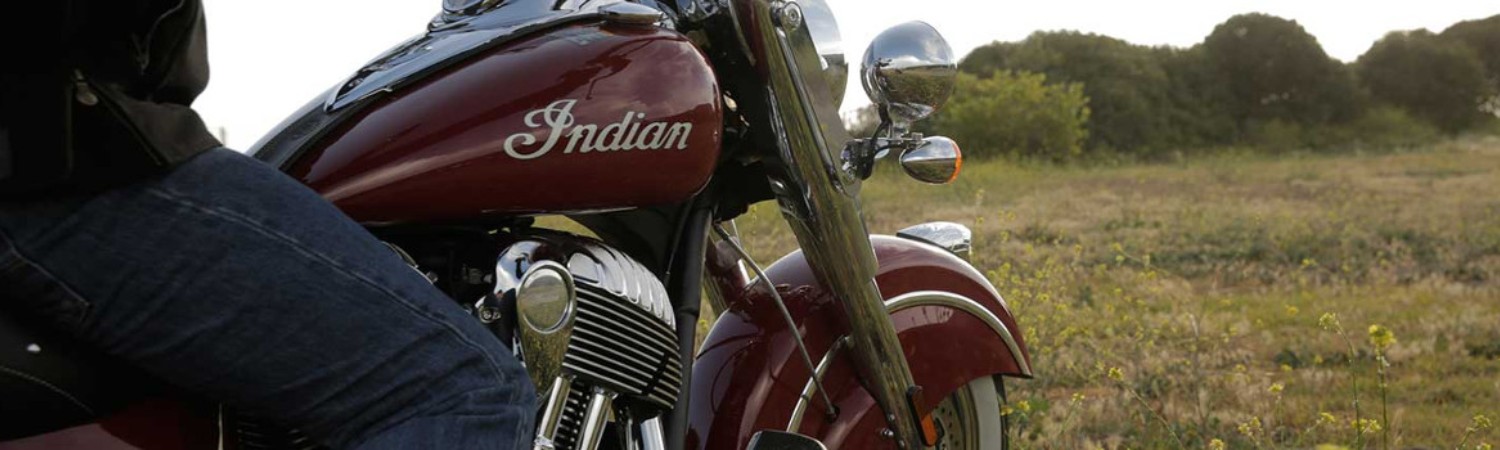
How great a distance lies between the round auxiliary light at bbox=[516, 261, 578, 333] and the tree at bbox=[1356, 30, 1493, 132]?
208 ft

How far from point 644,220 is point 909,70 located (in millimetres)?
487

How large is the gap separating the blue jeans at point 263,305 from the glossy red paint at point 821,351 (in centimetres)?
85

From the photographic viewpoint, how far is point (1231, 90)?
5678 centimetres

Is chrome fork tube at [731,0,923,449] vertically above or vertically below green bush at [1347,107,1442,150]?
above

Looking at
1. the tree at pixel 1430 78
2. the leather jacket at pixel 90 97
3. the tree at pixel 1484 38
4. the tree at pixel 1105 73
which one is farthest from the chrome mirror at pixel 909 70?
the tree at pixel 1484 38

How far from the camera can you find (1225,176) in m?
24.8

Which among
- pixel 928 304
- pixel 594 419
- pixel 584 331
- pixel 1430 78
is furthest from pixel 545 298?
pixel 1430 78

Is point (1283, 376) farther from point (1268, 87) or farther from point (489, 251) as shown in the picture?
point (1268, 87)

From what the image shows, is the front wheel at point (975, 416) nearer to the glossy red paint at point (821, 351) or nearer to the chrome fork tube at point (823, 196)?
the glossy red paint at point (821, 351)

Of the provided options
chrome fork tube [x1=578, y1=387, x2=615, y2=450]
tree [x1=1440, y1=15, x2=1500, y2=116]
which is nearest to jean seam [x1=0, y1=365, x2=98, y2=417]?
chrome fork tube [x1=578, y1=387, x2=615, y2=450]

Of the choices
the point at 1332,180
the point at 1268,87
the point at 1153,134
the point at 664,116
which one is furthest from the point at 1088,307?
the point at 1268,87

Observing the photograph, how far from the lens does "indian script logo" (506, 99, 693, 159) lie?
1841 mm

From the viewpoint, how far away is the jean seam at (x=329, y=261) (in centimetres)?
143

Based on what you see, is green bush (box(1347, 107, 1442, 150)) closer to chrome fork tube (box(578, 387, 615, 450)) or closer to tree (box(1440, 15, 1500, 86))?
tree (box(1440, 15, 1500, 86))
